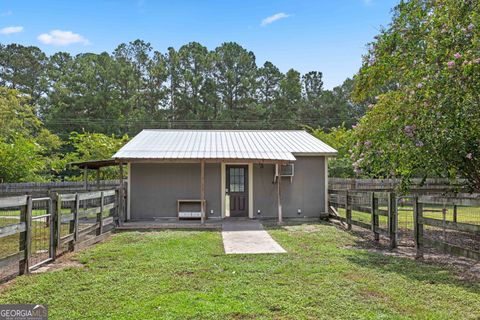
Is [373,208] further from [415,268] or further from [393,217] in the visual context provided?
[415,268]

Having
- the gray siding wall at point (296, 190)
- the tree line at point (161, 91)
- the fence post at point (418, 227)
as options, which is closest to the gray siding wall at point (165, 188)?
the gray siding wall at point (296, 190)

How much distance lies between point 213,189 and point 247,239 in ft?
14.0

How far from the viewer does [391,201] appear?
7.04m

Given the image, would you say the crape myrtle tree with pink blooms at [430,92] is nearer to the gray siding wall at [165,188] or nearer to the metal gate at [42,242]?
the gray siding wall at [165,188]

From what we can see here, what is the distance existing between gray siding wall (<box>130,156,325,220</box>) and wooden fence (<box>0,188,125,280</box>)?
148 centimetres

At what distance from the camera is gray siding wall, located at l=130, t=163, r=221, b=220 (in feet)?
39.1

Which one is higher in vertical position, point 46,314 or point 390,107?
point 390,107

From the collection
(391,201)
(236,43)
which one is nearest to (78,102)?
(236,43)

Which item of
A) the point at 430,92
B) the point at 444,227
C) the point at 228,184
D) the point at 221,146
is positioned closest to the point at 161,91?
the point at 221,146

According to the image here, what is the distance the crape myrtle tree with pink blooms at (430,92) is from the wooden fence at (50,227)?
18.8ft

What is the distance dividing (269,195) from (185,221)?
287 centimetres

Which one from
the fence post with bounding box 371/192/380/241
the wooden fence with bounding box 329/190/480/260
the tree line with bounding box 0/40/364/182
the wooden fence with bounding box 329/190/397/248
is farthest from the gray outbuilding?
the tree line with bounding box 0/40/364/182

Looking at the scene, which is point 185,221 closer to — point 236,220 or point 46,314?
point 236,220

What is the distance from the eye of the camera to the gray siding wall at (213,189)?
11930mm
